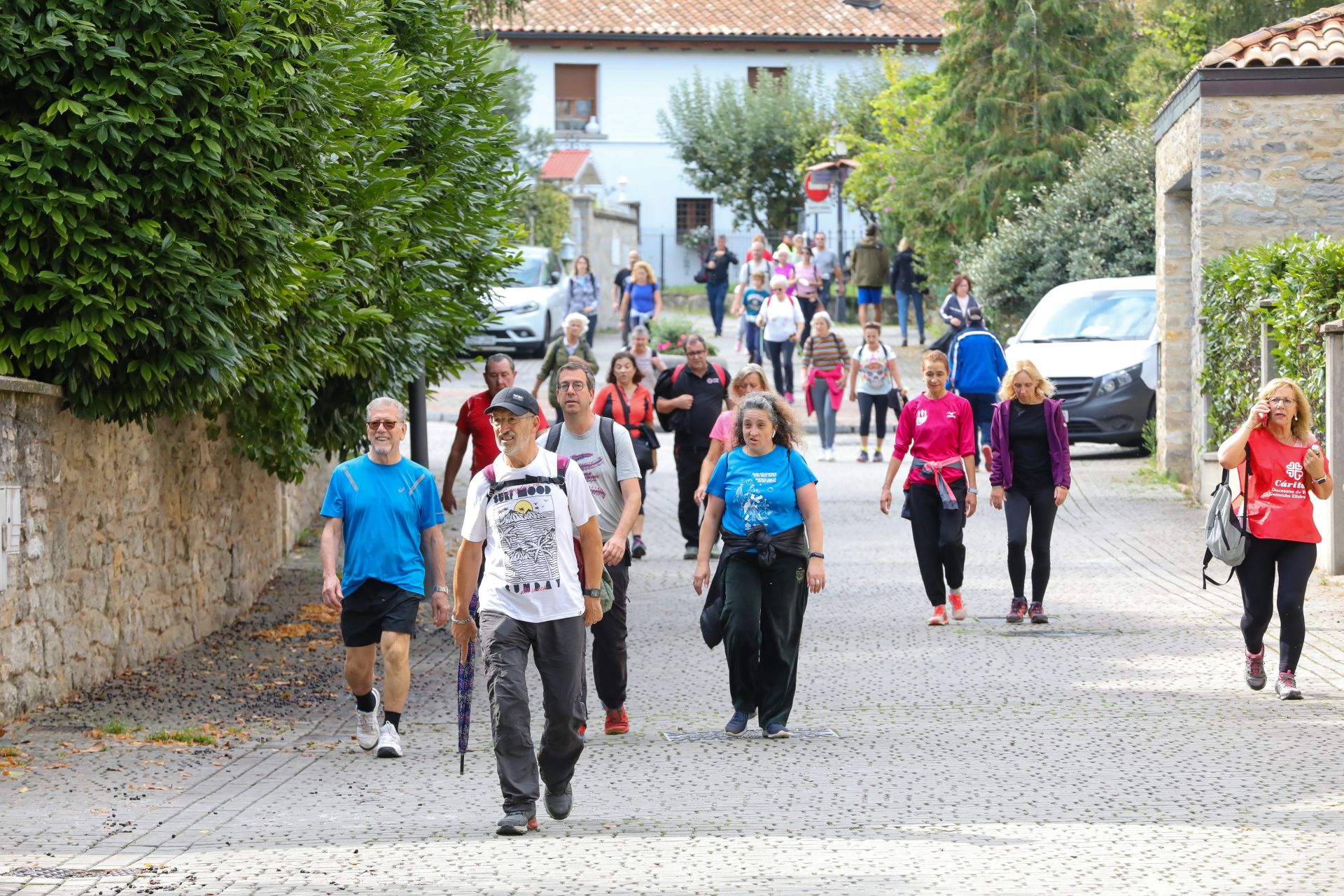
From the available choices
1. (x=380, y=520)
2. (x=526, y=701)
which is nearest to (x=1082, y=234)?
(x=380, y=520)

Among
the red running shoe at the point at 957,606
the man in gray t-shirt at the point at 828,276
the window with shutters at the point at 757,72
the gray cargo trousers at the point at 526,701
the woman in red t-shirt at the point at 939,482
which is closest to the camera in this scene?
the gray cargo trousers at the point at 526,701

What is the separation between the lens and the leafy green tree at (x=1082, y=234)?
27.0 meters

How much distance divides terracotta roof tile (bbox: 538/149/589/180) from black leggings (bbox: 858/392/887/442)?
24916 millimetres

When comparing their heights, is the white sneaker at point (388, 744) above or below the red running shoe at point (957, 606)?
below

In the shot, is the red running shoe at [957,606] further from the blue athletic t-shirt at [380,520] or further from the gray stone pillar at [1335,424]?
the blue athletic t-shirt at [380,520]

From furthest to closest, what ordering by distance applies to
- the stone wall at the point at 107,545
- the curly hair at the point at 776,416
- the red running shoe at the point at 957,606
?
1. the red running shoe at the point at 957,606
2. the stone wall at the point at 107,545
3. the curly hair at the point at 776,416

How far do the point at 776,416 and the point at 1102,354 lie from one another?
1292 centimetres

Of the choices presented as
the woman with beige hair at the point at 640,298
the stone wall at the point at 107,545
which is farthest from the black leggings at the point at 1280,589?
the woman with beige hair at the point at 640,298

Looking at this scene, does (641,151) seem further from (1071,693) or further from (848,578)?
(1071,693)

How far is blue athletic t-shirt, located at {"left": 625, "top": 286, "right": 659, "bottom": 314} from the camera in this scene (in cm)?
2853

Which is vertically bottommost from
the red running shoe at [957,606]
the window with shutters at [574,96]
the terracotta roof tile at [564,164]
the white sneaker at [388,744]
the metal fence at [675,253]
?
the white sneaker at [388,744]

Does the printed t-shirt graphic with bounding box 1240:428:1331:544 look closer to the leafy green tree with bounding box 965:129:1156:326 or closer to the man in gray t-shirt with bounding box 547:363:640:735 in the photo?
the man in gray t-shirt with bounding box 547:363:640:735

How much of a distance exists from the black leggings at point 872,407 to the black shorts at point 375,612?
506 inches

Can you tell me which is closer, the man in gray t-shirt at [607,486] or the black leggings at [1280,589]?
the man in gray t-shirt at [607,486]
